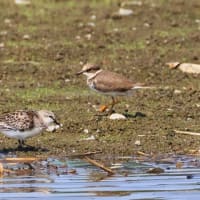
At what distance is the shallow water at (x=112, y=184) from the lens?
1028 cm

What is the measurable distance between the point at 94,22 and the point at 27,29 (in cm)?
154

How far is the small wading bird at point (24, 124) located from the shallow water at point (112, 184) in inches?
33.5

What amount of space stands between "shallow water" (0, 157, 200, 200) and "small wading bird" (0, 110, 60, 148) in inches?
33.5

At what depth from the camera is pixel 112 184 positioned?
1082cm

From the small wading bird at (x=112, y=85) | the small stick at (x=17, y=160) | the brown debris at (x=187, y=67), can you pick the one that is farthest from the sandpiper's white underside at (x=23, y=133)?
the brown debris at (x=187, y=67)

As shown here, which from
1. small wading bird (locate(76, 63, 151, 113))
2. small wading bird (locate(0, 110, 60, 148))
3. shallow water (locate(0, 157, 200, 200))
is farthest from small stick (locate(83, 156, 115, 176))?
small wading bird (locate(76, 63, 151, 113))

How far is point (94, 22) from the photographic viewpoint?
22266 millimetres

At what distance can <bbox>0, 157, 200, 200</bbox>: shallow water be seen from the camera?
10.3m

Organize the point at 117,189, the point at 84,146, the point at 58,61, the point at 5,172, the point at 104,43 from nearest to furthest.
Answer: the point at 117,189, the point at 5,172, the point at 84,146, the point at 58,61, the point at 104,43

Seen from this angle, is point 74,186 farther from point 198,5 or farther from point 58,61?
point 198,5

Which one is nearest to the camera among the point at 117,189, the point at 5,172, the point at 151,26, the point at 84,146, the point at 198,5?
the point at 117,189

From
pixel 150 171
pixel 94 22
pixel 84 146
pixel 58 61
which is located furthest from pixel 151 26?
pixel 150 171

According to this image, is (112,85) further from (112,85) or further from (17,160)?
(17,160)

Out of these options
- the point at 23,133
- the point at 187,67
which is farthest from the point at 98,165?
the point at 187,67
